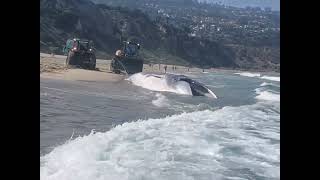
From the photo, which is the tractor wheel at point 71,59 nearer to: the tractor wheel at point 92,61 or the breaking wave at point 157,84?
the tractor wheel at point 92,61

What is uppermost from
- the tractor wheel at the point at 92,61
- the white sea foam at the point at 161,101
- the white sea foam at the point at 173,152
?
the tractor wheel at the point at 92,61

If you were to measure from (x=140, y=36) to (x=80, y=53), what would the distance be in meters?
1.04

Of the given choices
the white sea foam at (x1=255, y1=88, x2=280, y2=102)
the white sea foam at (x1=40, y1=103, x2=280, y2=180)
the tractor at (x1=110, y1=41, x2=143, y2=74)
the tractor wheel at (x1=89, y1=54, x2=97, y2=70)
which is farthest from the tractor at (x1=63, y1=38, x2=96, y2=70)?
the white sea foam at (x1=255, y1=88, x2=280, y2=102)

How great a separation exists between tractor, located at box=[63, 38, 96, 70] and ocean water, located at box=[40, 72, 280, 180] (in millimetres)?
601

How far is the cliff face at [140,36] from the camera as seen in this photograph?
651 centimetres

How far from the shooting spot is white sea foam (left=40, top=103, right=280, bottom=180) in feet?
13.1

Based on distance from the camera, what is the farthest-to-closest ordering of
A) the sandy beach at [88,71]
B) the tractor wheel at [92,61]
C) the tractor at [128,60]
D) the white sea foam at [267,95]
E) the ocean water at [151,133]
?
the white sea foam at [267,95] < the tractor wheel at [92,61] < the tractor at [128,60] < the sandy beach at [88,71] < the ocean water at [151,133]

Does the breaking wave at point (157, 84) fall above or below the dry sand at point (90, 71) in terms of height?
below

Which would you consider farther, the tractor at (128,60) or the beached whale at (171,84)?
the beached whale at (171,84)

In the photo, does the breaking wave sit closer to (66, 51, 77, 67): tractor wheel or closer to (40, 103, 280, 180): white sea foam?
(40, 103, 280, 180): white sea foam

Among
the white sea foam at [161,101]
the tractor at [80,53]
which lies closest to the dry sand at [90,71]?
the tractor at [80,53]
